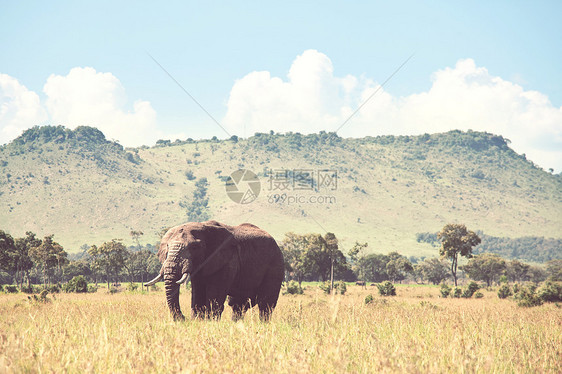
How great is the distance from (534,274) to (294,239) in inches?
2542

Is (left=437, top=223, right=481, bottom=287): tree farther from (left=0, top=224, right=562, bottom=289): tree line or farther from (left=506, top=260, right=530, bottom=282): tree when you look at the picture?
(left=506, top=260, right=530, bottom=282): tree

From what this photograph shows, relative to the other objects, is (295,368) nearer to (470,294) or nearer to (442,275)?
(470,294)

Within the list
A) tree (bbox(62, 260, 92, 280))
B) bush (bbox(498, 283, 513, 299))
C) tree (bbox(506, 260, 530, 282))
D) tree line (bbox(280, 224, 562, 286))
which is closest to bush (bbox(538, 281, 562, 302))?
bush (bbox(498, 283, 513, 299))

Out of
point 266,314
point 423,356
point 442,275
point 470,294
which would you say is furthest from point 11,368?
point 442,275

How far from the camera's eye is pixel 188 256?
37.9 ft

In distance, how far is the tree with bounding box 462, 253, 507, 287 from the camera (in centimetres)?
9038

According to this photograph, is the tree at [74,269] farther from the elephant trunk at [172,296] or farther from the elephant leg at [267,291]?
the elephant trunk at [172,296]

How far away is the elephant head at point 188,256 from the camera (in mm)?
11492

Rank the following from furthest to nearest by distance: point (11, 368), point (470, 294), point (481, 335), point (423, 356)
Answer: point (470, 294) → point (481, 335) → point (423, 356) → point (11, 368)

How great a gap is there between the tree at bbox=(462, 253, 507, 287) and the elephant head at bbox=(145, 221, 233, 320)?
8707 cm

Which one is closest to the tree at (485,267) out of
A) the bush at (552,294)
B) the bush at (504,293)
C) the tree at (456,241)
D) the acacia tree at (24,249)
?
the tree at (456,241)

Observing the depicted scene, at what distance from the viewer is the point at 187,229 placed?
12.0m

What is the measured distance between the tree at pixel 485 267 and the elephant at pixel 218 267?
84.8 m

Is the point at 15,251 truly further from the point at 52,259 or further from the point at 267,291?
the point at 267,291
